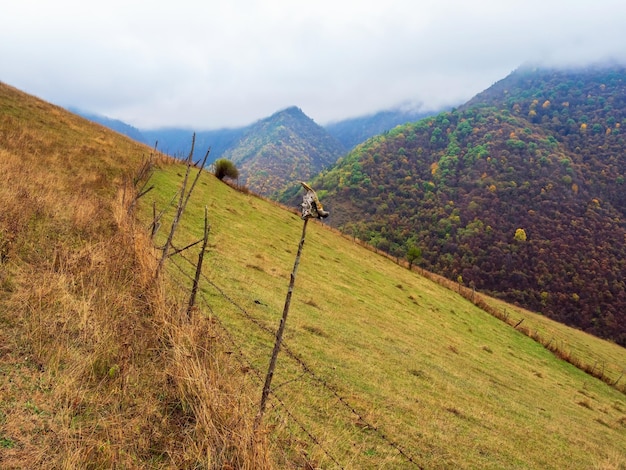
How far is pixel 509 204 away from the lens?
477ft

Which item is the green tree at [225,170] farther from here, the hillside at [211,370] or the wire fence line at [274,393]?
the wire fence line at [274,393]

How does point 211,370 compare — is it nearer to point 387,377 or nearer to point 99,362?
point 99,362

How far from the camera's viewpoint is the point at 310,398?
611 cm

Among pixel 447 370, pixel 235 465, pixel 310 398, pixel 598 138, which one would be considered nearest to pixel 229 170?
pixel 447 370

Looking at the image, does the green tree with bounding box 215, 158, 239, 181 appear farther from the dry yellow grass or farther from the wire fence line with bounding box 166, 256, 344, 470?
the wire fence line with bounding box 166, 256, 344, 470

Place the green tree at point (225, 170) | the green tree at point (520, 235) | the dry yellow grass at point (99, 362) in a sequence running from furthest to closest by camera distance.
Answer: the green tree at point (520, 235), the green tree at point (225, 170), the dry yellow grass at point (99, 362)

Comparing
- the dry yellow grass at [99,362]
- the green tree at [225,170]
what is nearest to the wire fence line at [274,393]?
the dry yellow grass at [99,362]

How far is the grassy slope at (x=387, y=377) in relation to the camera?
5.91 meters

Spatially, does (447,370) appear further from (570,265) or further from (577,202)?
(577,202)

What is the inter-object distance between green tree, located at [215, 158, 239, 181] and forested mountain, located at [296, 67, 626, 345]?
80966 mm

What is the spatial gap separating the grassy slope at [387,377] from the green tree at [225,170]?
11.8 metres

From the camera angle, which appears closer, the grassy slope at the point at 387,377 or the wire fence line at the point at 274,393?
the wire fence line at the point at 274,393

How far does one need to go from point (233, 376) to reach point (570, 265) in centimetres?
14202

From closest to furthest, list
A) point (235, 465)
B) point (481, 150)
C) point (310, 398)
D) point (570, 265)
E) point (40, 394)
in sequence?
1. point (235, 465)
2. point (40, 394)
3. point (310, 398)
4. point (570, 265)
5. point (481, 150)
